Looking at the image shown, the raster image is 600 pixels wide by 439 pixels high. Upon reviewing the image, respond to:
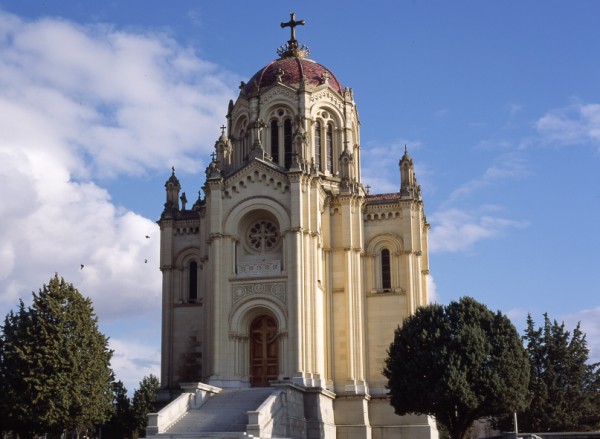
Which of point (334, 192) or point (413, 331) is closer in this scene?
point (413, 331)

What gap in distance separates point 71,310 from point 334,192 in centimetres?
1789

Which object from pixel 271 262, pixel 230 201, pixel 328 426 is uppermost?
pixel 230 201

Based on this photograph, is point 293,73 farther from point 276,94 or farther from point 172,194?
point 172,194

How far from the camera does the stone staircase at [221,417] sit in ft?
128

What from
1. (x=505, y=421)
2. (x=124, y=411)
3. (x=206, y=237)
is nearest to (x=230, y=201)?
(x=206, y=237)

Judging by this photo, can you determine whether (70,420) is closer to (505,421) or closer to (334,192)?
(334,192)

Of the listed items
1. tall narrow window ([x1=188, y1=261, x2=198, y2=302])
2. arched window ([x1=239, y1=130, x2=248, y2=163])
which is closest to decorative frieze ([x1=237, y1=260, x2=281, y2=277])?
tall narrow window ([x1=188, y1=261, x2=198, y2=302])

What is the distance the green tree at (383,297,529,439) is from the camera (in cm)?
4047

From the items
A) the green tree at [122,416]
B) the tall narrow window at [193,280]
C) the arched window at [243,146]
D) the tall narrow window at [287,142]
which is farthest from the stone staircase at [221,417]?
the green tree at [122,416]

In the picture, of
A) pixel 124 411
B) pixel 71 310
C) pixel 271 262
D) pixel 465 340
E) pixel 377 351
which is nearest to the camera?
pixel 465 340

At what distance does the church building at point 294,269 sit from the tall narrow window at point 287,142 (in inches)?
2.9

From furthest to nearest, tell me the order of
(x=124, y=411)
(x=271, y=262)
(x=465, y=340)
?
(x=124, y=411)
(x=271, y=262)
(x=465, y=340)

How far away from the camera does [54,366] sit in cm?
4291

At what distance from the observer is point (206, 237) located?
51.1 m
